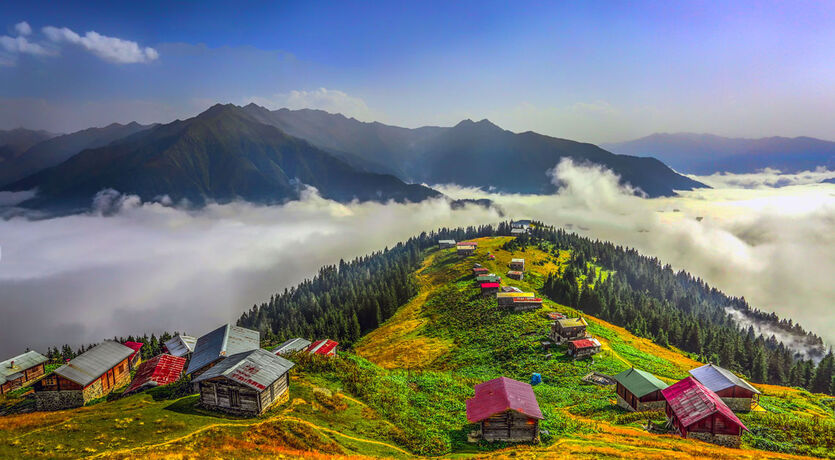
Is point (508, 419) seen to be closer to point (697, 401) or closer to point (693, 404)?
point (693, 404)

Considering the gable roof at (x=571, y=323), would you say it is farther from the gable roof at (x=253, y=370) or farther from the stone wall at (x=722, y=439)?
the gable roof at (x=253, y=370)

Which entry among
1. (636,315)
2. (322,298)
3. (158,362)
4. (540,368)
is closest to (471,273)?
(636,315)

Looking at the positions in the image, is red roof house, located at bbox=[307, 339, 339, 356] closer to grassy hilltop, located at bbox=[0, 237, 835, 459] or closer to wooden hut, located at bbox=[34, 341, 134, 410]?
grassy hilltop, located at bbox=[0, 237, 835, 459]

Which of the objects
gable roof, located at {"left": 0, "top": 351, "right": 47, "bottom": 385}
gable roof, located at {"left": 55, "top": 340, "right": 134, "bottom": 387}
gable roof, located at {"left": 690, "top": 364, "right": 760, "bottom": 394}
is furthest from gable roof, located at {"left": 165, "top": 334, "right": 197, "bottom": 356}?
gable roof, located at {"left": 690, "top": 364, "right": 760, "bottom": 394}

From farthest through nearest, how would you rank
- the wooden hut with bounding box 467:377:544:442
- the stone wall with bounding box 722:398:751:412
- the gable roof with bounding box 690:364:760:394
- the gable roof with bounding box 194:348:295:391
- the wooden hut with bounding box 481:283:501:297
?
the wooden hut with bounding box 481:283:501:297
the gable roof with bounding box 690:364:760:394
the stone wall with bounding box 722:398:751:412
the wooden hut with bounding box 467:377:544:442
the gable roof with bounding box 194:348:295:391

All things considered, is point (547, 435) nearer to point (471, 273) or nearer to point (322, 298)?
point (471, 273)

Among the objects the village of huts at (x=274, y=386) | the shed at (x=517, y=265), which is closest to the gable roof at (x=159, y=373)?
the village of huts at (x=274, y=386)
